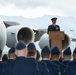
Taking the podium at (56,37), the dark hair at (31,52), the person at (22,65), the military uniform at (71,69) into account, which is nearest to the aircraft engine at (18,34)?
the podium at (56,37)

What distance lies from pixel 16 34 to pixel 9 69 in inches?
389

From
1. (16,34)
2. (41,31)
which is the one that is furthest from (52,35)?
(41,31)

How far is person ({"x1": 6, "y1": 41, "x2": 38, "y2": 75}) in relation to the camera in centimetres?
634

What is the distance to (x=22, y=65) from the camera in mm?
6402

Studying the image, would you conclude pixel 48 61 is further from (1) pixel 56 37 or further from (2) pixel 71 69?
(1) pixel 56 37

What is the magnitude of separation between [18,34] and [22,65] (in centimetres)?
1083

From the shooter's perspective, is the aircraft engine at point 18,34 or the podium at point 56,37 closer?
the podium at point 56,37

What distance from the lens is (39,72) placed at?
6.64 m

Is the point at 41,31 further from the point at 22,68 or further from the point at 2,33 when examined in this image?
the point at 22,68

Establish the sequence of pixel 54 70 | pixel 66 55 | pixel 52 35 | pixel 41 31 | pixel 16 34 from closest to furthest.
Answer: pixel 54 70 < pixel 66 55 < pixel 52 35 < pixel 16 34 < pixel 41 31

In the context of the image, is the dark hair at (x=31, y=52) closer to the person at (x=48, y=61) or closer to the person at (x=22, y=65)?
the person at (x=22, y=65)

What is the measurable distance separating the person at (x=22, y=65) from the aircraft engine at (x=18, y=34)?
9817 millimetres

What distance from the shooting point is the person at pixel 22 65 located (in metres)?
6.34

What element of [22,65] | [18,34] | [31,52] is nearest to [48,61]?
[31,52]
